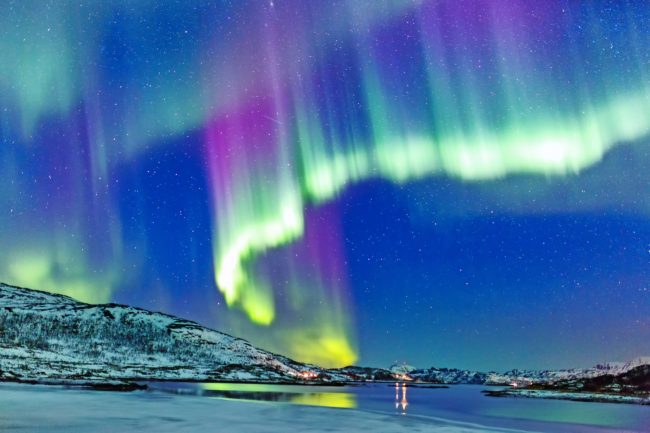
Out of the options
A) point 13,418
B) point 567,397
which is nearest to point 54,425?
point 13,418

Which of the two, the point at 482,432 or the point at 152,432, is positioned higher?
the point at 152,432

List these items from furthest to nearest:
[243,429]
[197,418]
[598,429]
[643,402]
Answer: [643,402], [598,429], [197,418], [243,429]

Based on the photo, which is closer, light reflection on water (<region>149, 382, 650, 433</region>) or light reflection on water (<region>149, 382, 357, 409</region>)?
light reflection on water (<region>149, 382, 650, 433</region>)

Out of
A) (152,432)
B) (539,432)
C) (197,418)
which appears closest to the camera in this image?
(152,432)

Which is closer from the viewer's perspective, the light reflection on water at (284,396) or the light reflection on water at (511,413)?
the light reflection on water at (511,413)

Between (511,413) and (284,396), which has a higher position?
(284,396)

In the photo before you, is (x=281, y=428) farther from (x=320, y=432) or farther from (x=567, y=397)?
(x=567, y=397)

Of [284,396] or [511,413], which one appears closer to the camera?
[511,413]

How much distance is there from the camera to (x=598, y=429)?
67.7m

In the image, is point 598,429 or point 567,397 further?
point 567,397

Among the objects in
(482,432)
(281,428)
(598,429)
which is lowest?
(598,429)

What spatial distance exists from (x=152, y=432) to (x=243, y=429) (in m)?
6.75

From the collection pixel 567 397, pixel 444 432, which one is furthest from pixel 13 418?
pixel 567 397

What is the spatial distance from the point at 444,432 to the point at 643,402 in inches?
5482
